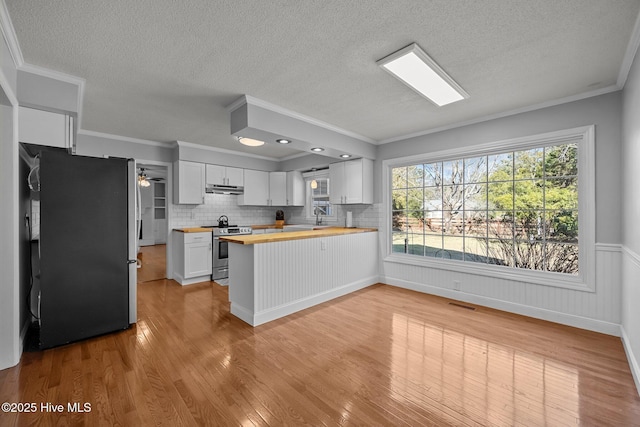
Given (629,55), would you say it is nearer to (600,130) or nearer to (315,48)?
(600,130)

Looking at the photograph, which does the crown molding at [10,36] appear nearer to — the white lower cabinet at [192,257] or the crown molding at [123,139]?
the crown molding at [123,139]

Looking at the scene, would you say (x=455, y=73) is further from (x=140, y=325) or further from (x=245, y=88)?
(x=140, y=325)

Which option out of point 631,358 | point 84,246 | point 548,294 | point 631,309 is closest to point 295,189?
point 84,246

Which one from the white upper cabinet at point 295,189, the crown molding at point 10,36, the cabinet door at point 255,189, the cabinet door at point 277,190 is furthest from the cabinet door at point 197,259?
the crown molding at point 10,36

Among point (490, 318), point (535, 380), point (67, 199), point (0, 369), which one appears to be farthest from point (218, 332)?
point (490, 318)

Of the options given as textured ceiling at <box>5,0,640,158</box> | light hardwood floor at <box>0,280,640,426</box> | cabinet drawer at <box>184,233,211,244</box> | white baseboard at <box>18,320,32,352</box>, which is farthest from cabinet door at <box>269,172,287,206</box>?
white baseboard at <box>18,320,32,352</box>

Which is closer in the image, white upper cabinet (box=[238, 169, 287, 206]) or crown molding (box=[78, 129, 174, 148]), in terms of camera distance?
crown molding (box=[78, 129, 174, 148])

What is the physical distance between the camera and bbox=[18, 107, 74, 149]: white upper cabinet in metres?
2.39

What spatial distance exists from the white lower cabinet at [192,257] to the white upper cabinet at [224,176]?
108cm

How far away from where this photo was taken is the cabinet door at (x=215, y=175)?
535 centimetres

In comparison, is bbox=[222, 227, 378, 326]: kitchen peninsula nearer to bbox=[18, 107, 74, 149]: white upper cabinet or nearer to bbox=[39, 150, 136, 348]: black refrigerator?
bbox=[39, 150, 136, 348]: black refrigerator

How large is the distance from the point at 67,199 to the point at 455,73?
12.4ft

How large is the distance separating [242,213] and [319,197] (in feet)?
5.96

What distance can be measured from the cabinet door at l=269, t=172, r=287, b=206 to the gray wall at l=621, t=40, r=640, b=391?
17.3ft
